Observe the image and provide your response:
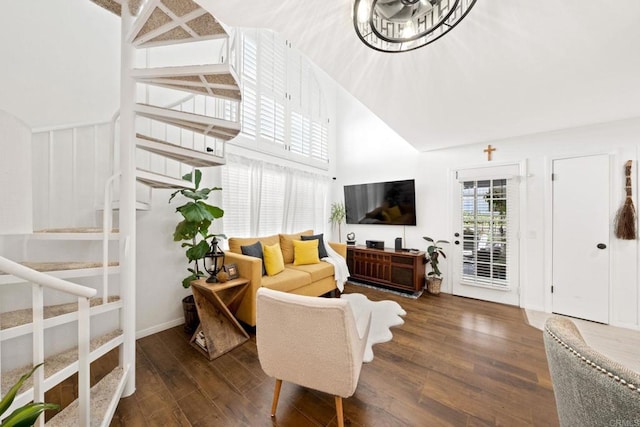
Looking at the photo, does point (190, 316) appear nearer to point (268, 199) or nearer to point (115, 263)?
point (115, 263)

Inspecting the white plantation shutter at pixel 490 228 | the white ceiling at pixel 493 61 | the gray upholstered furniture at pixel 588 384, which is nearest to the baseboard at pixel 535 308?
the white plantation shutter at pixel 490 228

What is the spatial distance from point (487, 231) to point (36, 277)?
14.9ft

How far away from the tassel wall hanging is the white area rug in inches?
105

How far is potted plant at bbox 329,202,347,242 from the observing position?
5090 mm

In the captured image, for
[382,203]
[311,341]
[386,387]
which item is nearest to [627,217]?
[382,203]

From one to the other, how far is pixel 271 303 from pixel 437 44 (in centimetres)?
201

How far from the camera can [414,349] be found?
2.27m

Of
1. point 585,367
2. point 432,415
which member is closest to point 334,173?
point 432,415

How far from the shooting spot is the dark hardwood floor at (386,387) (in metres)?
1.50

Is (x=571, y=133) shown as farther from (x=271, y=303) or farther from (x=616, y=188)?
(x=271, y=303)

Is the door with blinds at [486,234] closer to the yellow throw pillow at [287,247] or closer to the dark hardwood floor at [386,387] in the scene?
the dark hardwood floor at [386,387]

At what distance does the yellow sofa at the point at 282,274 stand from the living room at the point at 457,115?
0.78 metres

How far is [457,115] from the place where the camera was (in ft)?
8.96

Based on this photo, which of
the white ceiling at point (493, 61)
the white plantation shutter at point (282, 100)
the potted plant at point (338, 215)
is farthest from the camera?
the potted plant at point (338, 215)
